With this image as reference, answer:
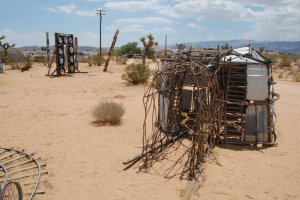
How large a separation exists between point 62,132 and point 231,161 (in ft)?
14.4

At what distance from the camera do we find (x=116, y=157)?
7.11m

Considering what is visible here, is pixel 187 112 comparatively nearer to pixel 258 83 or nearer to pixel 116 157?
pixel 258 83

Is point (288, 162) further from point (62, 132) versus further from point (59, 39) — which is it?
point (59, 39)

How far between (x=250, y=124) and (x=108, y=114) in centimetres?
390

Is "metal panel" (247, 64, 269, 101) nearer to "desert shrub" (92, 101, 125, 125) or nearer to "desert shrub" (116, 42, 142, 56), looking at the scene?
"desert shrub" (92, 101, 125, 125)

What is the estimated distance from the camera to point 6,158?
676cm

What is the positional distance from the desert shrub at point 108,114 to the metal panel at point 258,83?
3725 millimetres

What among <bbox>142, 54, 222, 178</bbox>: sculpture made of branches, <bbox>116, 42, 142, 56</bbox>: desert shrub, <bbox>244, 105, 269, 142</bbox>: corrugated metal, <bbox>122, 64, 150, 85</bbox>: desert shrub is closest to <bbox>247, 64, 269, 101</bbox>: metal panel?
<bbox>244, 105, 269, 142</bbox>: corrugated metal

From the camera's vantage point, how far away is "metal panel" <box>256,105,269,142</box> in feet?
26.0

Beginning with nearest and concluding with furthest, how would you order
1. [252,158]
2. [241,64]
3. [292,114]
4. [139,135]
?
[252,158], [241,64], [139,135], [292,114]

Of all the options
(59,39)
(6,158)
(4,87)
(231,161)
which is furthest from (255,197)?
(59,39)

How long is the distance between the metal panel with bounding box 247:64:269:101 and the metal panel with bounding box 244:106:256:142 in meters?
0.31

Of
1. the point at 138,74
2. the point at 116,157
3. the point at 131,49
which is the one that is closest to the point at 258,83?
the point at 116,157

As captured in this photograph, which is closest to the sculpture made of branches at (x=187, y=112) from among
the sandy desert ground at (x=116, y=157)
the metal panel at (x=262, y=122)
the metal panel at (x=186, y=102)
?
the metal panel at (x=186, y=102)
